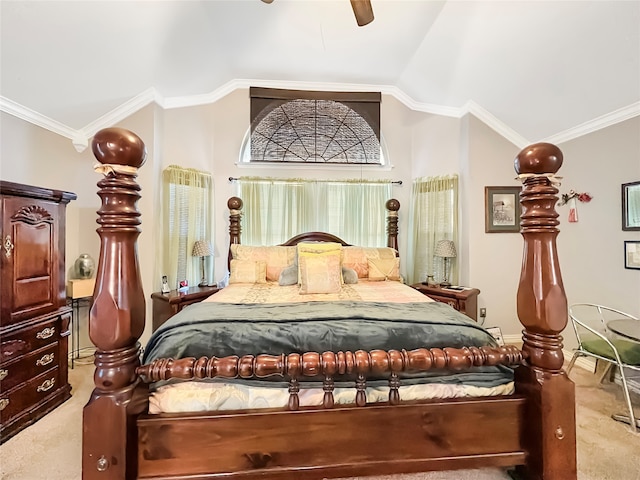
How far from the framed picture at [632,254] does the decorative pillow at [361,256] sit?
6.27 feet

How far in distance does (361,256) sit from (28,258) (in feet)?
8.69

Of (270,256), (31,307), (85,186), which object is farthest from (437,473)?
(85,186)

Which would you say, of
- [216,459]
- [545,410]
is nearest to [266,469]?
[216,459]

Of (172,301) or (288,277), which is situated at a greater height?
(288,277)

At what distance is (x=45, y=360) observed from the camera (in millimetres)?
2221

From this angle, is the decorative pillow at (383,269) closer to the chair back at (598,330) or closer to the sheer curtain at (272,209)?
the sheer curtain at (272,209)

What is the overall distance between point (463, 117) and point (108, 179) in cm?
366

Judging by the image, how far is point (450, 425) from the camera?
1326 millimetres

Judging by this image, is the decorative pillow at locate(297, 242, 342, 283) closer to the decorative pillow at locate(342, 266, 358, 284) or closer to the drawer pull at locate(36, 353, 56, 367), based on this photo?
the decorative pillow at locate(342, 266, 358, 284)

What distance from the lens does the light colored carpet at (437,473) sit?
1.63 metres

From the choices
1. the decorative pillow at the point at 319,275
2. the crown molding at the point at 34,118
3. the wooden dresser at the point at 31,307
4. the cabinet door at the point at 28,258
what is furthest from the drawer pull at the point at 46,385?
the crown molding at the point at 34,118

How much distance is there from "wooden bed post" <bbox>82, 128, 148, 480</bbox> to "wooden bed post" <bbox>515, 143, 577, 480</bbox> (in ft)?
5.08

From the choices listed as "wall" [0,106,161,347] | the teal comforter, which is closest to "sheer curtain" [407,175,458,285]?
the teal comforter

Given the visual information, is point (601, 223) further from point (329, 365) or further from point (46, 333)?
point (46, 333)
